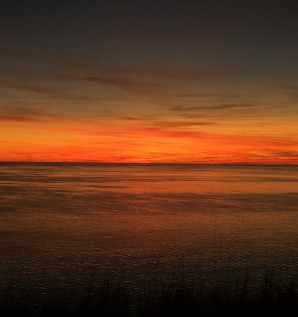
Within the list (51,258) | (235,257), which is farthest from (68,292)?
(235,257)

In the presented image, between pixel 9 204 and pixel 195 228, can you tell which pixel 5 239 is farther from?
pixel 9 204

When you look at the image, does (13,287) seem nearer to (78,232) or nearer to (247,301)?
(247,301)

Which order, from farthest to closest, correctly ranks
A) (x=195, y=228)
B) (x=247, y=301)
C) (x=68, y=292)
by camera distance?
(x=195, y=228)
(x=68, y=292)
(x=247, y=301)

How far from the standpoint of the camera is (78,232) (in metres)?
26.5

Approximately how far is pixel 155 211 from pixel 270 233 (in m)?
13.0

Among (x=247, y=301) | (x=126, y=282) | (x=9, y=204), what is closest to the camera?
(x=247, y=301)

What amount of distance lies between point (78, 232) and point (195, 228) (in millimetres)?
7883

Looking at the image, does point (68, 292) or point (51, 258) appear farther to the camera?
point (51, 258)

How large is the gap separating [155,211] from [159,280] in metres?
20.8

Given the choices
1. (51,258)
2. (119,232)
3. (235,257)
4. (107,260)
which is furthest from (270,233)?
(51,258)

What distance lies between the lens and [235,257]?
2038cm

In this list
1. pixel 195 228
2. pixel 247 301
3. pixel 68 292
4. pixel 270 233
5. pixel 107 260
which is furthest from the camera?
pixel 195 228

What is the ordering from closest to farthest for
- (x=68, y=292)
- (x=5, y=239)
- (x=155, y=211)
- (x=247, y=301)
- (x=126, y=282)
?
1. (x=247, y=301)
2. (x=68, y=292)
3. (x=126, y=282)
4. (x=5, y=239)
5. (x=155, y=211)

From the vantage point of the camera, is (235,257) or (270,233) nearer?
(235,257)
